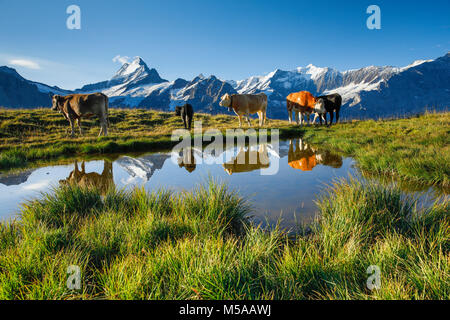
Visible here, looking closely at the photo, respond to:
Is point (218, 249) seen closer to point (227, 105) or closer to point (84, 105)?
Answer: point (84, 105)

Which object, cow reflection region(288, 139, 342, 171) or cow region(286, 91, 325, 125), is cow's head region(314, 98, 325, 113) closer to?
cow region(286, 91, 325, 125)

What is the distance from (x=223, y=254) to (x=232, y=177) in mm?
3968

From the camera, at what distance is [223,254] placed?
98.9 inches

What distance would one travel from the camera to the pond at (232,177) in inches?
177

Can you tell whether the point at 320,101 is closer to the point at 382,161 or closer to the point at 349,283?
the point at 382,161

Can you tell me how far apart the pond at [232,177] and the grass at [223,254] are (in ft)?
2.26

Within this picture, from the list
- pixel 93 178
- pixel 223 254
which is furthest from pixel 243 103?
pixel 223 254

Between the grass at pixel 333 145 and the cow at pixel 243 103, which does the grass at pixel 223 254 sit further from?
the cow at pixel 243 103

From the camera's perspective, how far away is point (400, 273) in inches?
87.1

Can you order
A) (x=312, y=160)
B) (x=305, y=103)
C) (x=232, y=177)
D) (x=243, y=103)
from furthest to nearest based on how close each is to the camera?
(x=305, y=103) → (x=243, y=103) → (x=312, y=160) → (x=232, y=177)

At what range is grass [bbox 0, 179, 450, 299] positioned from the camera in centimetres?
212

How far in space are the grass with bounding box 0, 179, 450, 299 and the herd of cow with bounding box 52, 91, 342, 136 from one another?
11.1m

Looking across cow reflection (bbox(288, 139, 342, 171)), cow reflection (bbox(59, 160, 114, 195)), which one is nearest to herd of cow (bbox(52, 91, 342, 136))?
cow reflection (bbox(59, 160, 114, 195))

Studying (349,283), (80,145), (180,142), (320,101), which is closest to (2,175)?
(80,145)
